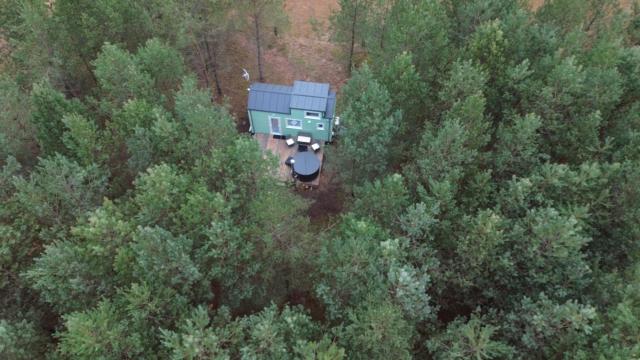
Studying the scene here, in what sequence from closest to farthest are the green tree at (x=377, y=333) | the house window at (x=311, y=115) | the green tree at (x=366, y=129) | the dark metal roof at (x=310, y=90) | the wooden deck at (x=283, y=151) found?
the green tree at (x=377, y=333) → the green tree at (x=366, y=129) → the dark metal roof at (x=310, y=90) → the house window at (x=311, y=115) → the wooden deck at (x=283, y=151)

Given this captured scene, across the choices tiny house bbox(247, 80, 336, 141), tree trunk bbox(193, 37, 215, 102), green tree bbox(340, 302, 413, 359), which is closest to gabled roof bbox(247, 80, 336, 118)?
tiny house bbox(247, 80, 336, 141)

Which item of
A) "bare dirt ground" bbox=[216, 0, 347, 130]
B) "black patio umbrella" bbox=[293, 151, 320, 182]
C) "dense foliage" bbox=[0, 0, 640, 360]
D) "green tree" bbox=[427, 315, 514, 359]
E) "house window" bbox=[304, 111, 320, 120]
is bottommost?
"green tree" bbox=[427, 315, 514, 359]

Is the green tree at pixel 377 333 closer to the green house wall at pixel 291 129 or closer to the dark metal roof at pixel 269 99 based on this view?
the green house wall at pixel 291 129

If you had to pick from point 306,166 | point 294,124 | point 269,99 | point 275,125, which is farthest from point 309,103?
point 306,166

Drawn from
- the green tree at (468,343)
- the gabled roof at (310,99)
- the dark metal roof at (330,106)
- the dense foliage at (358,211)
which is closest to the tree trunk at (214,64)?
the dense foliage at (358,211)

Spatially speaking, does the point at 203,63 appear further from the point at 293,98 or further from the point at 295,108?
the point at 295,108

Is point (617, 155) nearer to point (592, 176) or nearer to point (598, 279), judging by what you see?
point (592, 176)

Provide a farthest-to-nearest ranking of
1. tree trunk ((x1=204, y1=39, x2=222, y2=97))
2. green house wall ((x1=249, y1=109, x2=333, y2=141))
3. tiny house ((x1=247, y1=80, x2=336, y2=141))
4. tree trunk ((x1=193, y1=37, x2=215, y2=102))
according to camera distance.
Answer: tree trunk ((x1=204, y1=39, x2=222, y2=97)) < tree trunk ((x1=193, y1=37, x2=215, y2=102)) < green house wall ((x1=249, y1=109, x2=333, y2=141)) < tiny house ((x1=247, y1=80, x2=336, y2=141))

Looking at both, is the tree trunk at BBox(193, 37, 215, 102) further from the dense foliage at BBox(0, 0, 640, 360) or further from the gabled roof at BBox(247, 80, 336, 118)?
the dense foliage at BBox(0, 0, 640, 360)
